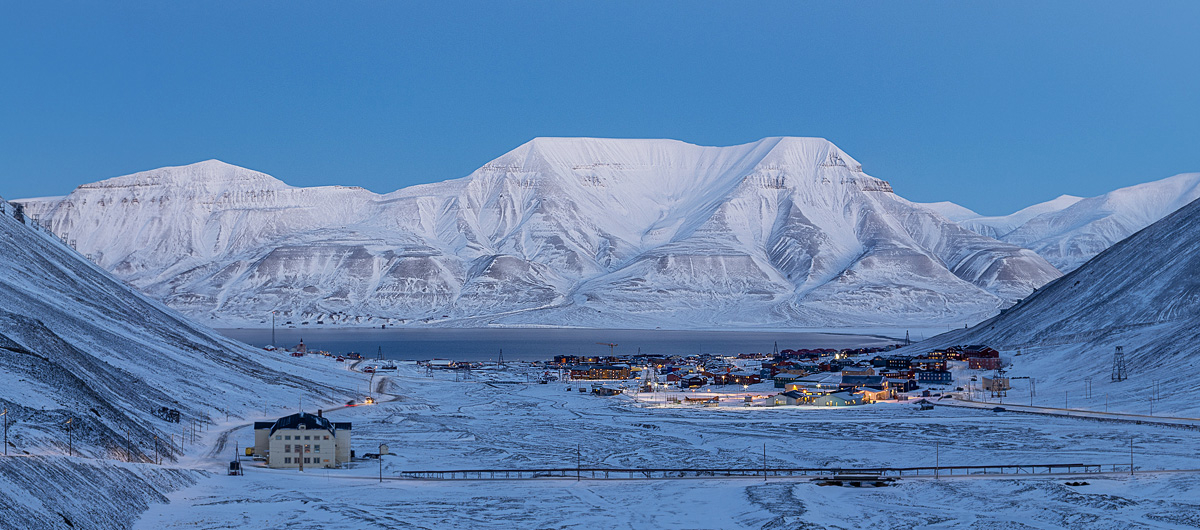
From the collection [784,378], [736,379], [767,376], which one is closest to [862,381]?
[784,378]

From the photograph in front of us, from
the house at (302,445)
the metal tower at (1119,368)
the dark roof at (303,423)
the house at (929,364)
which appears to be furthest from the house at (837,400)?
the house at (302,445)

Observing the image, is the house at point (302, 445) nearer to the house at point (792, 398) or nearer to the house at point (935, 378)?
the house at point (792, 398)

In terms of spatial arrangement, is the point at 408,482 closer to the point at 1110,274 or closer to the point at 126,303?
the point at 126,303

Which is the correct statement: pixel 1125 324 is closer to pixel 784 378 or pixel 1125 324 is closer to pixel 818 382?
pixel 818 382

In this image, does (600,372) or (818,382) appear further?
(600,372)

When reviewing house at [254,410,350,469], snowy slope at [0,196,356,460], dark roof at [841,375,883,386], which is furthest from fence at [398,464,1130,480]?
dark roof at [841,375,883,386]

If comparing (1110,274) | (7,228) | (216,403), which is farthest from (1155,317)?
(7,228)
